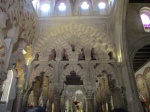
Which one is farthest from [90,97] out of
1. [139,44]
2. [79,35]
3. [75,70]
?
[139,44]

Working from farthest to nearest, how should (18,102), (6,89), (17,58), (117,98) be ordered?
1. (117,98)
2. (6,89)
3. (18,102)
4. (17,58)

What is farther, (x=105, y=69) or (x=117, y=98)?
(x=117, y=98)

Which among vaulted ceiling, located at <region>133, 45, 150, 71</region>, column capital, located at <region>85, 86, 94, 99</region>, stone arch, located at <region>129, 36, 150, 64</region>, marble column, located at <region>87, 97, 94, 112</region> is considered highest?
vaulted ceiling, located at <region>133, 45, 150, 71</region>

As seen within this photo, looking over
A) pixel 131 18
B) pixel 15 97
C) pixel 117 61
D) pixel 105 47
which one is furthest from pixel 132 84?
pixel 15 97

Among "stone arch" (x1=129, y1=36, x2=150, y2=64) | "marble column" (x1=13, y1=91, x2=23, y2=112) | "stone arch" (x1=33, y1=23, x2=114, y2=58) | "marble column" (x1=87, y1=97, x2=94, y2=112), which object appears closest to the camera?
"marble column" (x1=13, y1=91, x2=23, y2=112)

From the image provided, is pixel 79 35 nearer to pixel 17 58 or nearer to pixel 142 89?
pixel 17 58

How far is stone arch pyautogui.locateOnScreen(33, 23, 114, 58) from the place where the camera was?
976cm

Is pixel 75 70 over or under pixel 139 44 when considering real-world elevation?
under

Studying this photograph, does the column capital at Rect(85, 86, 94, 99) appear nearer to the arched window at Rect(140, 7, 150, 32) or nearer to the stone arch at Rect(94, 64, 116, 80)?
the stone arch at Rect(94, 64, 116, 80)

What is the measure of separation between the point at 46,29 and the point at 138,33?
21.3 ft

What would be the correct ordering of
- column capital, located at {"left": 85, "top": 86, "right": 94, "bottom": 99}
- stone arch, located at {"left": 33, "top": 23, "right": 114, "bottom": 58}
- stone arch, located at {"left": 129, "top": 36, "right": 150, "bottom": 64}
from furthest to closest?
stone arch, located at {"left": 129, "top": 36, "right": 150, "bottom": 64} < stone arch, located at {"left": 33, "top": 23, "right": 114, "bottom": 58} < column capital, located at {"left": 85, "top": 86, "right": 94, "bottom": 99}

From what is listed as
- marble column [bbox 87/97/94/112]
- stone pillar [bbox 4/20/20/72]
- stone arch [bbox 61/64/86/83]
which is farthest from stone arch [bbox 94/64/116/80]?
stone pillar [bbox 4/20/20/72]

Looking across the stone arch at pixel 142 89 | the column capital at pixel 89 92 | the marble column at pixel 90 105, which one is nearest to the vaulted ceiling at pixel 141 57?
the stone arch at pixel 142 89

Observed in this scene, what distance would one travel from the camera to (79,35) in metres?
10.1
